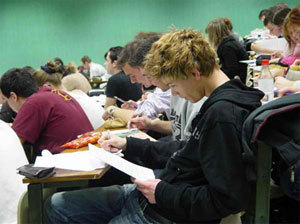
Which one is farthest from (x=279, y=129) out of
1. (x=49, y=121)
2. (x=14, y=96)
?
(x=14, y=96)

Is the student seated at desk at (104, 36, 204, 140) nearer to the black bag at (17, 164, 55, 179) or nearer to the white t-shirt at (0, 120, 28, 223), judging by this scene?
the black bag at (17, 164, 55, 179)

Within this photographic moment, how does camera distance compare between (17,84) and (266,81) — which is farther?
(17,84)

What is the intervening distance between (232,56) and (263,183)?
347 cm

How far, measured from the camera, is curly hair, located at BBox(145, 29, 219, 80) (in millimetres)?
1253

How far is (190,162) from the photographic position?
48.2 inches

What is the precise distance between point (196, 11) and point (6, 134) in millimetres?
7677

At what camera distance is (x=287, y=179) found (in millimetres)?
1043

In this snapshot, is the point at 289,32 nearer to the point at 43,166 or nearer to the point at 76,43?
the point at 43,166

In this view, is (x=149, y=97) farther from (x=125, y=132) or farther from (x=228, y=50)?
(x=228, y=50)

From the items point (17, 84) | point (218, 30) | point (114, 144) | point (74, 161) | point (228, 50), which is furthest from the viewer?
point (218, 30)

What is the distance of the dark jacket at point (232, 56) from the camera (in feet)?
14.3

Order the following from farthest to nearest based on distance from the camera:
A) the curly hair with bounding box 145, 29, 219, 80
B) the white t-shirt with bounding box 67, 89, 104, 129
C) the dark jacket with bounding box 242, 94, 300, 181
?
the white t-shirt with bounding box 67, 89, 104, 129
the curly hair with bounding box 145, 29, 219, 80
the dark jacket with bounding box 242, 94, 300, 181

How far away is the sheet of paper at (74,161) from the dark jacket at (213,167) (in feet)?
1.11

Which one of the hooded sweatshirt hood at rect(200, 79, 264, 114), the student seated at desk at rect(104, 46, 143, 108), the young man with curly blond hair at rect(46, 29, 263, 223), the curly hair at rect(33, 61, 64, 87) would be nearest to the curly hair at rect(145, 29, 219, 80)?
the young man with curly blond hair at rect(46, 29, 263, 223)
